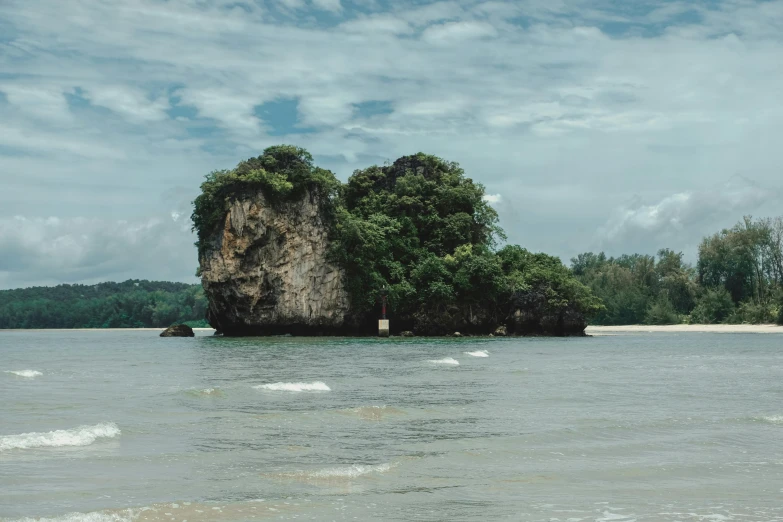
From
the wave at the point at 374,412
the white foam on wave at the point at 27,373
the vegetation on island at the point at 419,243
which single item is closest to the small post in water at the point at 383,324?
the vegetation on island at the point at 419,243

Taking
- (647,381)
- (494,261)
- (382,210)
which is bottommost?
(647,381)

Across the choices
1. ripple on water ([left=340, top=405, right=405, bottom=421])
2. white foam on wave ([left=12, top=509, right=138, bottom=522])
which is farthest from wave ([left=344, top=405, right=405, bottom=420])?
white foam on wave ([left=12, top=509, right=138, bottom=522])

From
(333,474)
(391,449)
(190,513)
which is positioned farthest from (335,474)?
(190,513)

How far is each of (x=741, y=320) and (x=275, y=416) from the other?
73.4 m

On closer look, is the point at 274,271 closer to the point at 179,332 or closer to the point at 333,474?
the point at 179,332

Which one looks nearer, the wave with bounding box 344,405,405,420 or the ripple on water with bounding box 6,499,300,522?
the ripple on water with bounding box 6,499,300,522

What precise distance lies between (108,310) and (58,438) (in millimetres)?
122719

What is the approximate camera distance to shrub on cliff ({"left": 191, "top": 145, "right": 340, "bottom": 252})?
177 feet

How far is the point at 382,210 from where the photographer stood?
61.6m

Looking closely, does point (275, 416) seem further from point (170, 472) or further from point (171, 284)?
point (171, 284)

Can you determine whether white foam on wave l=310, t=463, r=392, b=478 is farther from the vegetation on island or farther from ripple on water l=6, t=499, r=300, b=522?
the vegetation on island

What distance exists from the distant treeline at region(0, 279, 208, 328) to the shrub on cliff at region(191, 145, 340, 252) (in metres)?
71.4

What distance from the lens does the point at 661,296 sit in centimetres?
8981

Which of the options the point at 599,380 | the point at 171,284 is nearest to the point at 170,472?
the point at 599,380
